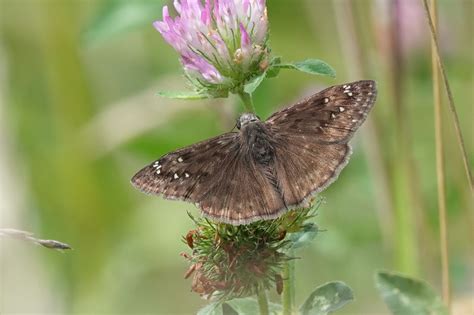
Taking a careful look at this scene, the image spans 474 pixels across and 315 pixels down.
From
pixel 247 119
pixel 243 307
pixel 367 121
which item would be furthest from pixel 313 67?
pixel 367 121

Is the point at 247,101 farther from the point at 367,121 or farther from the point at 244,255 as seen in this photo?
the point at 367,121

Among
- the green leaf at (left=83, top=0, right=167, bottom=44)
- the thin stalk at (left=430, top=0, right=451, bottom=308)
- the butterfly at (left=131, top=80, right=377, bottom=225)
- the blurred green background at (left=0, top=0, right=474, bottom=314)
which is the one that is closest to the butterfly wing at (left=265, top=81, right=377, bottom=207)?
the butterfly at (left=131, top=80, right=377, bottom=225)

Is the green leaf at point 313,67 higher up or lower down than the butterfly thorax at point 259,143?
higher up

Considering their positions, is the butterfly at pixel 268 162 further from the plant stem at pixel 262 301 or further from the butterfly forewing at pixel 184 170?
the plant stem at pixel 262 301

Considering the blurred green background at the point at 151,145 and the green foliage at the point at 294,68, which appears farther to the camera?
the blurred green background at the point at 151,145

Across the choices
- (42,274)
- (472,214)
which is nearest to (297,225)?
(472,214)

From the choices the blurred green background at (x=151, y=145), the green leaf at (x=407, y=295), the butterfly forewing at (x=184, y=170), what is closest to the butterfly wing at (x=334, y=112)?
the butterfly forewing at (x=184, y=170)

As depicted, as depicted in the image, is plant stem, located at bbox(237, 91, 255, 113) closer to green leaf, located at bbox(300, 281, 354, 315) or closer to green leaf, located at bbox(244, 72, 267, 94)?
green leaf, located at bbox(244, 72, 267, 94)
